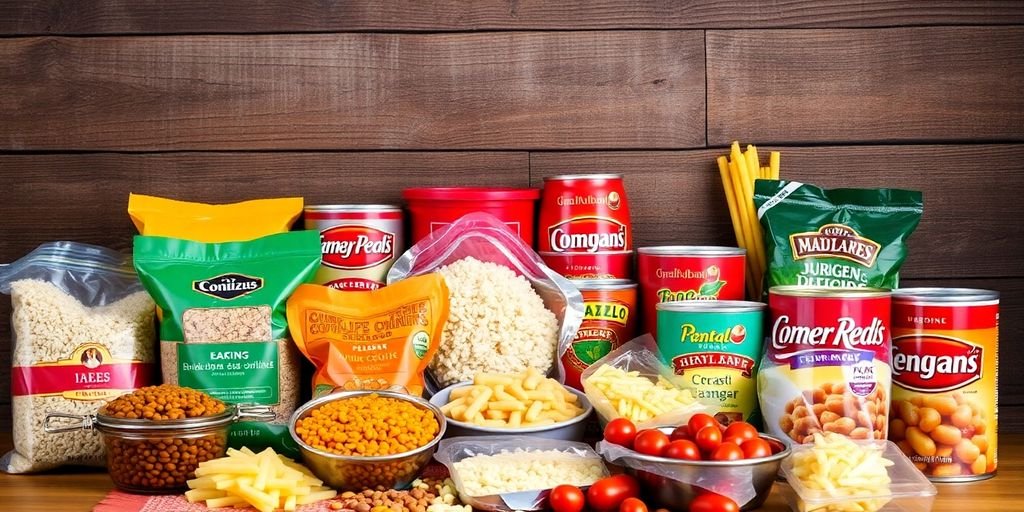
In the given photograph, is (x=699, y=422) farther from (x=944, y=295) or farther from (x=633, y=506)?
(x=944, y=295)

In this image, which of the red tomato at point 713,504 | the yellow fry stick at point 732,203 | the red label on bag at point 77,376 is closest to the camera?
the red tomato at point 713,504

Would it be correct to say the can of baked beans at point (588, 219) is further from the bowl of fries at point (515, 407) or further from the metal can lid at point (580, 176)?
the bowl of fries at point (515, 407)

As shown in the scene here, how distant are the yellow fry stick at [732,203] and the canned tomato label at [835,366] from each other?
0.96 feet

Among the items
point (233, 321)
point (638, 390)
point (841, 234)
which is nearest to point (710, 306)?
point (638, 390)

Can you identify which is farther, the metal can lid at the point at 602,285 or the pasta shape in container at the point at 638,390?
the metal can lid at the point at 602,285

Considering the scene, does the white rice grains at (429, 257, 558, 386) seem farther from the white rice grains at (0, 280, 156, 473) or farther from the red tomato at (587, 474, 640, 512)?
the white rice grains at (0, 280, 156, 473)

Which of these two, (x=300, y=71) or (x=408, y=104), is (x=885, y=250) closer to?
(x=408, y=104)

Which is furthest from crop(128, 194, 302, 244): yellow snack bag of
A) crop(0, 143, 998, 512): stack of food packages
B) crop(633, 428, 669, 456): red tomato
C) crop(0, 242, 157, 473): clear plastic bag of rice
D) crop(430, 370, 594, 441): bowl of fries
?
crop(633, 428, 669, 456): red tomato

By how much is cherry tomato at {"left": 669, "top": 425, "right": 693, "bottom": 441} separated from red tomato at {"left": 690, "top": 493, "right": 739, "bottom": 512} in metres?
0.11

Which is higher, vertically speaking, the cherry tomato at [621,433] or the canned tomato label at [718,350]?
the canned tomato label at [718,350]

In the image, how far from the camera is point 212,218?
1.71 m

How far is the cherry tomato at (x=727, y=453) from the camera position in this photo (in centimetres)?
126

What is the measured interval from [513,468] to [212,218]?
0.72m

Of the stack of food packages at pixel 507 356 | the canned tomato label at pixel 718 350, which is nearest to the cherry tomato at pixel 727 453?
the stack of food packages at pixel 507 356
